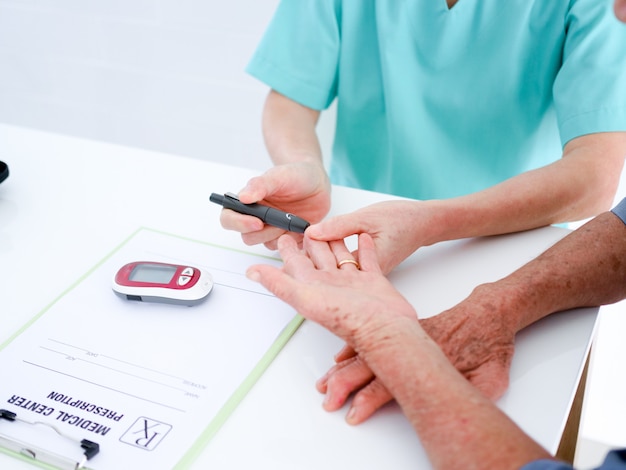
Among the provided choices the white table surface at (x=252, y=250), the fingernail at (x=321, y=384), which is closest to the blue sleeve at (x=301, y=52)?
the white table surface at (x=252, y=250)

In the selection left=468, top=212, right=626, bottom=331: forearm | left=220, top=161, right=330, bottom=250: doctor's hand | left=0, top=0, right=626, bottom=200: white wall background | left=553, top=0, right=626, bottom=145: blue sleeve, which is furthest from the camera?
left=0, top=0, right=626, bottom=200: white wall background

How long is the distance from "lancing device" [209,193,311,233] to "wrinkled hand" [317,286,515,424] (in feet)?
0.68

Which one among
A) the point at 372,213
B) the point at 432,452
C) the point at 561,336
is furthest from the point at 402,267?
the point at 432,452

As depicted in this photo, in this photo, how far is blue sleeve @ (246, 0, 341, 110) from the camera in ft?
4.13

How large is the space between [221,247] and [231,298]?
125 mm

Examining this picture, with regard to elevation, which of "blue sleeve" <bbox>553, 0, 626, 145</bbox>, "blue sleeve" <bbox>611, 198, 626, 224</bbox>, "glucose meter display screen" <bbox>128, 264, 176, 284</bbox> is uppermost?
"blue sleeve" <bbox>553, 0, 626, 145</bbox>

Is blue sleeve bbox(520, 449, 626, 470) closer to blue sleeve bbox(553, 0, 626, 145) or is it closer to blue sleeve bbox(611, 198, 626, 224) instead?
blue sleeve bbox(611, 198, 626, 224)

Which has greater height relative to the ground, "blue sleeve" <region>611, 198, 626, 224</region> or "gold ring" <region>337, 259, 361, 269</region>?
"blue sleeve" <region>611, 198, 626, 224</region>

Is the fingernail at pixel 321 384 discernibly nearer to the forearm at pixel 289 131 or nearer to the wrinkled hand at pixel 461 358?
the wrinkled hand at pixel 461 358

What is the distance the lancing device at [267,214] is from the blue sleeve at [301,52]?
483mm

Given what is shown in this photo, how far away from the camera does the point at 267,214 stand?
0.87m

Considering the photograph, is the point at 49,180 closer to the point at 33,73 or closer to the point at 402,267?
the point at 402,267

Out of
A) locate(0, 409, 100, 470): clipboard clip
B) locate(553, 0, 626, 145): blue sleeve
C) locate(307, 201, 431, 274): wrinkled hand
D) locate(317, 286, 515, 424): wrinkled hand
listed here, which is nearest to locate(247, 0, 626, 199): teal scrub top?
locate(553, 0, 626, 145): blue sleeve

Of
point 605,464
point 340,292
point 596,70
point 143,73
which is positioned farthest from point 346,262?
point 143,73
